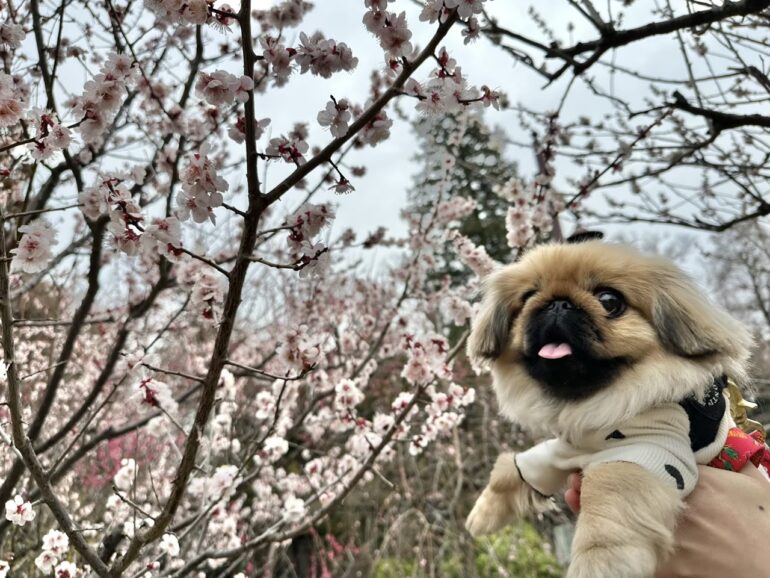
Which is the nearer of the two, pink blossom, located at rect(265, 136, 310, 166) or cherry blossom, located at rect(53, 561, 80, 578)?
pink blossom, located at rect(265, 136, 310, 166)

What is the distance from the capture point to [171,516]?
4.95 ft

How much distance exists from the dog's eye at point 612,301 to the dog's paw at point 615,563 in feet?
2.37

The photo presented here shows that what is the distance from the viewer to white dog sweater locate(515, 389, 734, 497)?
160 cm

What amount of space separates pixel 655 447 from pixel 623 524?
33 cm

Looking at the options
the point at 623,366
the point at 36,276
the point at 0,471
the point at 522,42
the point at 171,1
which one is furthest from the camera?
the point at 36,276

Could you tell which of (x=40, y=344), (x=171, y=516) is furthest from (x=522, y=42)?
(x=40, y=344)

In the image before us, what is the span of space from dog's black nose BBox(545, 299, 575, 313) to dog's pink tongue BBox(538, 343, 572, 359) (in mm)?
114

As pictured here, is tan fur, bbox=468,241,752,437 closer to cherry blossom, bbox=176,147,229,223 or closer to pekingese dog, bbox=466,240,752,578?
pekingese dog, bbox=466,240,752,578

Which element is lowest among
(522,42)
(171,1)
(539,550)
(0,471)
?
(539,550)

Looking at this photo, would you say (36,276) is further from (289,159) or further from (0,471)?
(289,159)

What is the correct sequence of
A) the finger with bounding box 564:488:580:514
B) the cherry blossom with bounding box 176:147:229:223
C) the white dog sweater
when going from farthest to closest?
1. the finger with bounding box 564:488:580:514
2. the white dog sweater
3. the cherry blossom with bounding box 176:147:229:223

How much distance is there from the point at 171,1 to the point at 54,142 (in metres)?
0.62

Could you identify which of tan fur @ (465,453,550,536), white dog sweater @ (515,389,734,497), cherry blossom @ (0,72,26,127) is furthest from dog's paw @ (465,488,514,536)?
cherry blossom @ (0,72,26,127)

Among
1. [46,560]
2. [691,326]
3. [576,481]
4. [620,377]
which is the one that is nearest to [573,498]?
[576,481]
